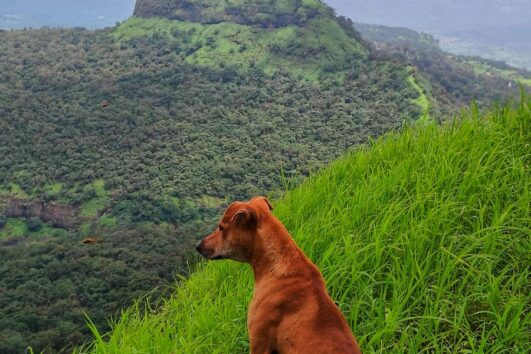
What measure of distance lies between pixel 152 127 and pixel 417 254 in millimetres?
69809

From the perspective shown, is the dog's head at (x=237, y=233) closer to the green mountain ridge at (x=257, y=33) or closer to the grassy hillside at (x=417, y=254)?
the grassy hillside at (x=417, y=254)

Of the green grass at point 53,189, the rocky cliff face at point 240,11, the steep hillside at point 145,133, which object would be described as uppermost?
the rocky cliff face at point 240,11

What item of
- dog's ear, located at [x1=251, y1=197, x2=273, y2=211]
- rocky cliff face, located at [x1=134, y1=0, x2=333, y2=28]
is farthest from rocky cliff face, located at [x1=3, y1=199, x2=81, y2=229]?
rocky cliff face, located at [x1=134, y1=0, x2=333, y2=28]

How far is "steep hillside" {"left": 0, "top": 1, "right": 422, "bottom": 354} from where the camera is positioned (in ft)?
90.7

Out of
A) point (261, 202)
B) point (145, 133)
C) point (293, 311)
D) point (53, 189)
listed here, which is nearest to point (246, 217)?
point (261, 202)

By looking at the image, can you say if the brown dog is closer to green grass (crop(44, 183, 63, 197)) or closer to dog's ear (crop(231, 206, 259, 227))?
dog's ear (crop(231, 206, 259, 227))

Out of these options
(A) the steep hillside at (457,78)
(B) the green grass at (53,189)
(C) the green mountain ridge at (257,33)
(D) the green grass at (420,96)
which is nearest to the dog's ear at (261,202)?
(A) the steep hillside at (457,78)

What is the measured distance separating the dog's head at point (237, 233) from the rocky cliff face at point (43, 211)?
169ft

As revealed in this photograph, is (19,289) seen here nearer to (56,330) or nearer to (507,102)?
(56,330)

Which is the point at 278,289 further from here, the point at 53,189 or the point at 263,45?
the point at 263,45

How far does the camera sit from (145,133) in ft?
229

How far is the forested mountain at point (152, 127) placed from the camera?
28234 mm

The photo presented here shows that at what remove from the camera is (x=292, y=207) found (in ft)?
13.9

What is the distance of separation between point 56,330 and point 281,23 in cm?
8497
